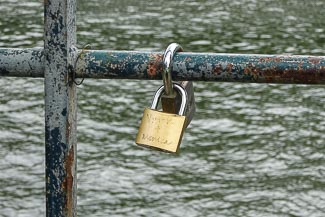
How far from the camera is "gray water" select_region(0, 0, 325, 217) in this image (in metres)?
3.30

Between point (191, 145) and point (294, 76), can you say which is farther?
point (191, 145)

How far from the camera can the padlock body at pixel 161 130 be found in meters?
1.15

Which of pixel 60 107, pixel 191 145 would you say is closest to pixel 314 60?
pixel 60 107

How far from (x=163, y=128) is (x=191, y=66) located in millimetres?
96

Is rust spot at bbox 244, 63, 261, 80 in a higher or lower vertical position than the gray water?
higher

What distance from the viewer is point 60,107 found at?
115cm

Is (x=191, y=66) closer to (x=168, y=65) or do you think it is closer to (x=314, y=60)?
(x=168, y=65)

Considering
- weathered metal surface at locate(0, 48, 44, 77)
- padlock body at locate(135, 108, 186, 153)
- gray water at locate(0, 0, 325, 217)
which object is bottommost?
gray water at locate(0, 0, 325, 217)

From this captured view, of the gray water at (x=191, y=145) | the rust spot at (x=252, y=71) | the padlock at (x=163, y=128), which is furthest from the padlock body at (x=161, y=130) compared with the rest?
the gray water at (x=191, y=145)

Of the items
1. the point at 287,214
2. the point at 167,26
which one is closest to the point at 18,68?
the point at 287,214

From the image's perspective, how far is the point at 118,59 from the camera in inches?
45.1

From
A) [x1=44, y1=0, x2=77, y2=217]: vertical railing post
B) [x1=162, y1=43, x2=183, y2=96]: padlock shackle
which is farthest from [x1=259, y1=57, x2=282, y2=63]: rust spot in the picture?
[x1=44, y1=0, x2=77, y2=217]: vertical railing post

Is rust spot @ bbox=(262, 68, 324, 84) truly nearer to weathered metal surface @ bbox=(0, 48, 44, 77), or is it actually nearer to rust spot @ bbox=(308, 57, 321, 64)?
rust spot @ bbox=(308, 57, 321, 64)

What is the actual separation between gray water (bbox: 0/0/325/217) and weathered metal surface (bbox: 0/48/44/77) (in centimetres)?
208
